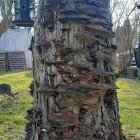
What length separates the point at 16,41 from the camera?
963 inches

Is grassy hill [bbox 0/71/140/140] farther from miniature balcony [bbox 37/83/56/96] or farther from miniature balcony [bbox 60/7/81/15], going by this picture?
miniature balcony [bbox 60/7/81/15]

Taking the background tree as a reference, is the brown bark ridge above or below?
below

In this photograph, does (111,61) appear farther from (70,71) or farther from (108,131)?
(108,131)

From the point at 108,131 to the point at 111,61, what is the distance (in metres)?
0.58

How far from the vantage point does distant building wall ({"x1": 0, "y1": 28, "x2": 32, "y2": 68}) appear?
79.6ft

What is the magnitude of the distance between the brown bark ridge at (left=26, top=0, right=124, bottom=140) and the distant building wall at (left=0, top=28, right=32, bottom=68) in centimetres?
2170

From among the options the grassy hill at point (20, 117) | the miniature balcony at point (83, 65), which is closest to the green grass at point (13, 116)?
the grassy hill at point (20, 117)

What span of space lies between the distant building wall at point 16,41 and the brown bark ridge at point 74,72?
21699 millimetres

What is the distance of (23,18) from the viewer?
507 centimetres

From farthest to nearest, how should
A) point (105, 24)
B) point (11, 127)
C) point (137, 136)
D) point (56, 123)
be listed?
point (11, 127) → point (137, 136) → point (105, 24) → point (56, 123)

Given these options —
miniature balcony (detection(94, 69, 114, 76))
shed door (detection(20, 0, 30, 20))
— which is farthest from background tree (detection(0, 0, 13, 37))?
miniature balcony (detection(94, 69, 114, 76))

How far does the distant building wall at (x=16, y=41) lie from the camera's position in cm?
2425

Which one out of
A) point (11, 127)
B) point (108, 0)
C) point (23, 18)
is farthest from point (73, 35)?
point (11, 127)

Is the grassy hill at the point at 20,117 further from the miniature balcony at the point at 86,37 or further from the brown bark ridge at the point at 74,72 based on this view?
the miniature balcony at the point at 86,37
